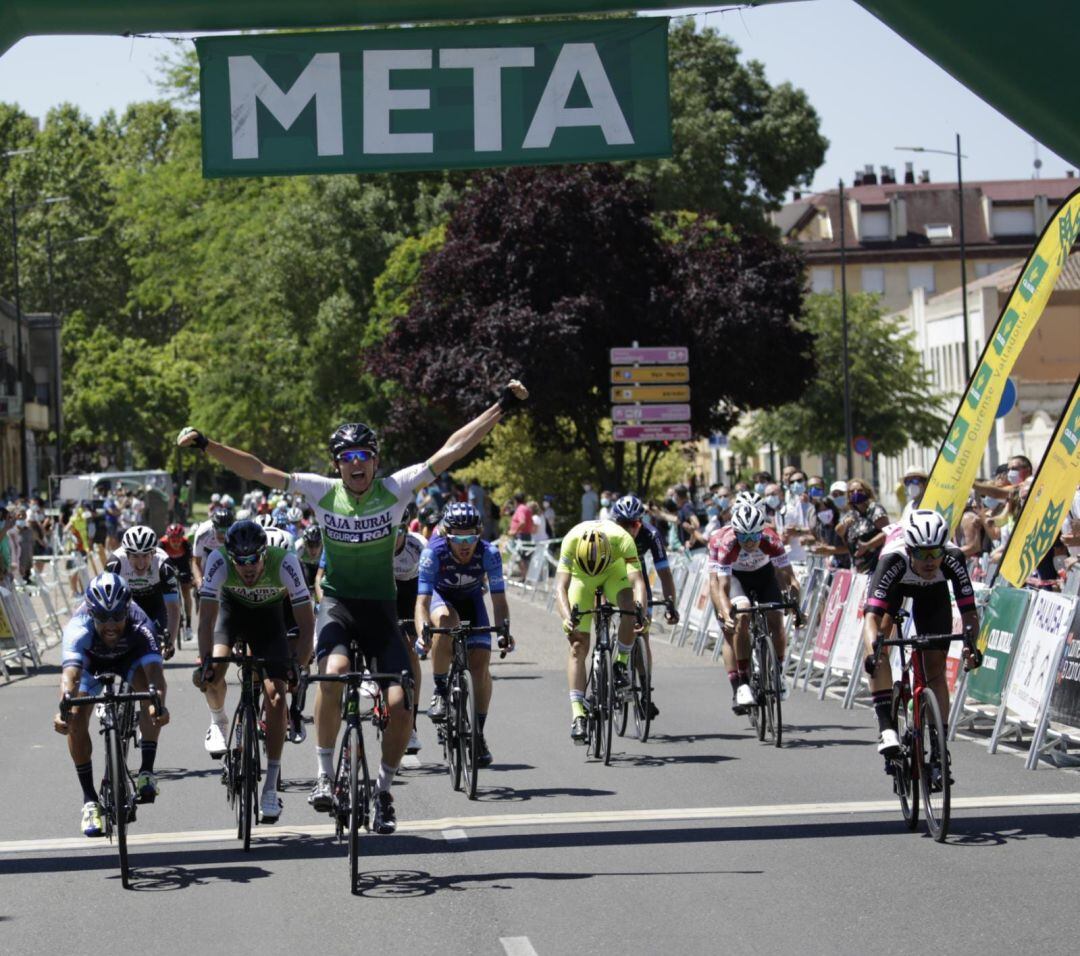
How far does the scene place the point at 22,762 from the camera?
1474 cm

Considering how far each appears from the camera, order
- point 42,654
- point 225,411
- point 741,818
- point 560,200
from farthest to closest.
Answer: point 225,411, point 560,200, point 42,654, point 741,818

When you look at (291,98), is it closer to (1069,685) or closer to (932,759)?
(932,759)

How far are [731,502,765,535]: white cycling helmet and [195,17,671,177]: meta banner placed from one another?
4007 millimetres

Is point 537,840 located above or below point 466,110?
below

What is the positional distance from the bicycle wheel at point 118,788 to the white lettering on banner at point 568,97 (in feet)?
13.4

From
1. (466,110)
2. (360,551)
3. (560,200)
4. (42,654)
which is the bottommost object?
(42,654)

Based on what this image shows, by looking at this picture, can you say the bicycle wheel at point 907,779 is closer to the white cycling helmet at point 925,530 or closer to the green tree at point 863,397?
the white cycling helmet at point 925,530

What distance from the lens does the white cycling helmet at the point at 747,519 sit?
1495cm

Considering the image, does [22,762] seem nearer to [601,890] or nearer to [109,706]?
[109,706]

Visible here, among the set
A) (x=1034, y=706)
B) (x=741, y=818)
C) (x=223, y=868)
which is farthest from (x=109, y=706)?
(x=1034, y=706)

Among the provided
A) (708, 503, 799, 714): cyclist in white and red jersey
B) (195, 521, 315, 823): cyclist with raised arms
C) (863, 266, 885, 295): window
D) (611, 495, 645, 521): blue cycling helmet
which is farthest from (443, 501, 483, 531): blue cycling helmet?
(863, 266, 885, 295): window

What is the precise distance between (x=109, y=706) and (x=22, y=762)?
5.18 meters

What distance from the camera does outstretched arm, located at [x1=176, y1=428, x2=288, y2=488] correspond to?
9859mm

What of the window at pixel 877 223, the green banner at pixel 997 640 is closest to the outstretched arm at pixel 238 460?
the green banner at pixel 997 640
